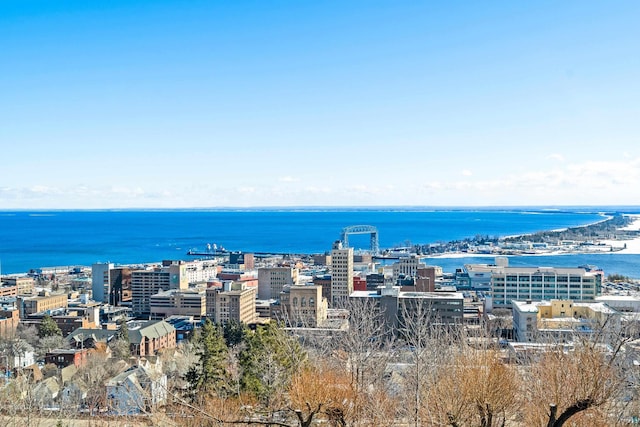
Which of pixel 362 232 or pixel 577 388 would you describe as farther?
pixel 362 232

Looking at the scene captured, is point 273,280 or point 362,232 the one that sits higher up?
point 362,232

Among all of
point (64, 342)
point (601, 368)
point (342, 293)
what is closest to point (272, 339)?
point (601, 368)

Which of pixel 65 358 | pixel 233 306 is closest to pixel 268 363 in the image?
pixel 65 358

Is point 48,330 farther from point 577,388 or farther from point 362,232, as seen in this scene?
point 362,232

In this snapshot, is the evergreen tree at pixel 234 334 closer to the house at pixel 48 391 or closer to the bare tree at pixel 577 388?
the house at pixel 48 391

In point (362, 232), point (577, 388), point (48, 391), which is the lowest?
point (48, 391)

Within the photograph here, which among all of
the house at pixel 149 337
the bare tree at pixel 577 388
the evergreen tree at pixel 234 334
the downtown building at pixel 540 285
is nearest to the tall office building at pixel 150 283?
the house at pixel 149 337

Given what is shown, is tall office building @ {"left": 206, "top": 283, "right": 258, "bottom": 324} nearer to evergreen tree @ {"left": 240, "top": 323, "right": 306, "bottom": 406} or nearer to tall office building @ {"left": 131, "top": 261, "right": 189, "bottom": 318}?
tall office building @ {"left": 131, "top": 261, "right": 189, "bottom": 318}

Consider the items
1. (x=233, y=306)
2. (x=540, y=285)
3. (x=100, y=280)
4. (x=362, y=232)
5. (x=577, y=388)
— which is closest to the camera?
(x=577, y=388)

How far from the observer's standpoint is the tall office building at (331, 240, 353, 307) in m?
17.9

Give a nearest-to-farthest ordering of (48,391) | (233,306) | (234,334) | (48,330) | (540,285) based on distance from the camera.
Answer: (48,391)
(234,334)
(48,330)
(233,306)
(540,285)

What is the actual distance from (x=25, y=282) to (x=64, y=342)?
37.8ft

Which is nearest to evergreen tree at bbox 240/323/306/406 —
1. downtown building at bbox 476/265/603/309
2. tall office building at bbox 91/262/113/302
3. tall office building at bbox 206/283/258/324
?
tall office building at bbox 206/283/258/324

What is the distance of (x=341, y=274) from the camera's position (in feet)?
59.7
